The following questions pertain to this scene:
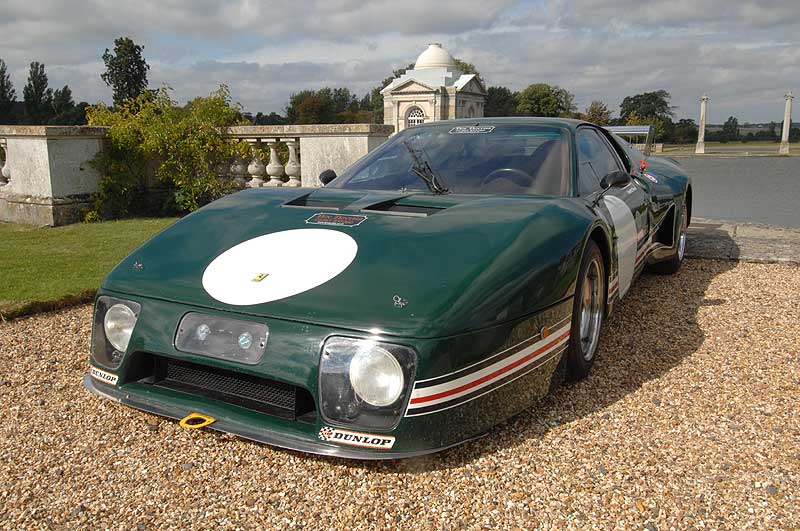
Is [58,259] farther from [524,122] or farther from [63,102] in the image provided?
[63,102]

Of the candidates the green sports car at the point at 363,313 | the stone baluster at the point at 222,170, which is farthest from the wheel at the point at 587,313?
the stone baluster at the point at 222,170

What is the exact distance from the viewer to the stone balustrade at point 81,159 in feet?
24.2

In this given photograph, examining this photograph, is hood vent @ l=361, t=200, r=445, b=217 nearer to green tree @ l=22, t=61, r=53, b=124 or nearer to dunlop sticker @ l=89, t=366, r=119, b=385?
dunlop sticker @ l=89, t=366, r=119, b=385

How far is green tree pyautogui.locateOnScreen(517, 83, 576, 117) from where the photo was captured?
7975 cm

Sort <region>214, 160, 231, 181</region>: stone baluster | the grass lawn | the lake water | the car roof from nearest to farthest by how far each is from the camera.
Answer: the car roof
the grass lawn
<region>214, 160, 231, 181</region>: stone baluster
the lake water

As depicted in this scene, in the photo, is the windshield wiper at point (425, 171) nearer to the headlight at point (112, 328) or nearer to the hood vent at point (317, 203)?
the hood vent at point (317, 203)

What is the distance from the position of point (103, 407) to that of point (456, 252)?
5.75 ft

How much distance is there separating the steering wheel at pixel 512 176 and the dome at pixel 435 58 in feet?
206

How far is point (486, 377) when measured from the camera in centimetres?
208

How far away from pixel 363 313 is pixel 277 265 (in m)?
0.49

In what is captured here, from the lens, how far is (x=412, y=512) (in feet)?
6.40

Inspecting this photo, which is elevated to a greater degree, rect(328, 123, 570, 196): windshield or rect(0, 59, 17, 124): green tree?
rect(0, 59, 17, 124): green tree

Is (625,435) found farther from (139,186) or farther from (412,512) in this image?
(139,186)

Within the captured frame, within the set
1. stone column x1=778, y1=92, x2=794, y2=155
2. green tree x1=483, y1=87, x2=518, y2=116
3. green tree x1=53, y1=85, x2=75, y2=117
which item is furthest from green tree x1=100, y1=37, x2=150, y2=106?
stone column x1=778, y1=92, x2=794, y2=155
